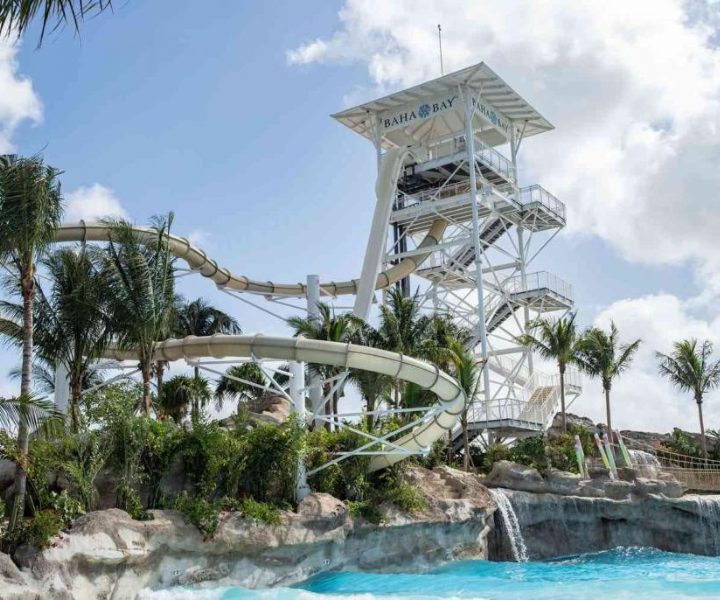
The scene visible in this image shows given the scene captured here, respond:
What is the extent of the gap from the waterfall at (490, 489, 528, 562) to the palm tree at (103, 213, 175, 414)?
10.9 metres

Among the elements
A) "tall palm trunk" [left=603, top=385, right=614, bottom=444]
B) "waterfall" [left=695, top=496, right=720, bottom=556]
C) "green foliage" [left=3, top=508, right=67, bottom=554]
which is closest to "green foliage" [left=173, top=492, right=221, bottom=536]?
"green foliage" [left=3, top=508, right=67, bottom=554]

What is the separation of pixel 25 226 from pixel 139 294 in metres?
5.61

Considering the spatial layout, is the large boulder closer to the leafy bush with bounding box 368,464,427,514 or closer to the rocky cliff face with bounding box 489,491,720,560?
the rocky cliff face with bounding box 489,491,720,560

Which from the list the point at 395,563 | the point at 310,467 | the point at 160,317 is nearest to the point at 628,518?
the point at 395,563

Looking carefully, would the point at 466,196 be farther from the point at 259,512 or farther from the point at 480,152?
the point at 259,512

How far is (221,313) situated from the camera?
35750 mm

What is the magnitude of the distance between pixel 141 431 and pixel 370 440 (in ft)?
22.3

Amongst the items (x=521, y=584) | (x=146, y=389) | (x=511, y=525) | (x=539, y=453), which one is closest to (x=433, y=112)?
(x=539, y=453)

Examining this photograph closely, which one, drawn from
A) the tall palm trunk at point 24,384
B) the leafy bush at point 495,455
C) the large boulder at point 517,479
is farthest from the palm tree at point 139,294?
the leafy bush at point 495,455

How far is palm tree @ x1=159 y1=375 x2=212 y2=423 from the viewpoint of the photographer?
101 ft

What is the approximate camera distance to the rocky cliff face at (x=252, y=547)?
14.4 m

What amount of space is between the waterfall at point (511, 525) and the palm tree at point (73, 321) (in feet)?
39.9

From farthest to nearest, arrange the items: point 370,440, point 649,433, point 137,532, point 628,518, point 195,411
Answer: point 649,433 → point 628,518 → point 370,440 → point 195,411 → point 137,532

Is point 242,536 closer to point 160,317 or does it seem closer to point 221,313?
point 160,317
